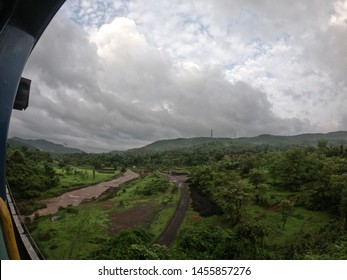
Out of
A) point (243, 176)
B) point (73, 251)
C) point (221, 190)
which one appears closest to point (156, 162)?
point (243, 176)

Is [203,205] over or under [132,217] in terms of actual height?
over

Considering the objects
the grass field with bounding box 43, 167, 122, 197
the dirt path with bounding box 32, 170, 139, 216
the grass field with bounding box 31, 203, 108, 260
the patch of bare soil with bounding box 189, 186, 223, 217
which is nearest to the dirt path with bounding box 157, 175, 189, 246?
the patch of bare soil with bounding box 189, 186, 223, 217

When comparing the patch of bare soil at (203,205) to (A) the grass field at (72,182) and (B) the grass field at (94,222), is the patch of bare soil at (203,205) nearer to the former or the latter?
(B) the grass field at (94,222)

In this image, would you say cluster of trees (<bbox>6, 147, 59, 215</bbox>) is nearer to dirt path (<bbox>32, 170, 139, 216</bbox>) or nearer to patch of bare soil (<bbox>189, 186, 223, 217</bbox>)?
dirt path (<bbox>32, 170, 139, 216</bbox>)

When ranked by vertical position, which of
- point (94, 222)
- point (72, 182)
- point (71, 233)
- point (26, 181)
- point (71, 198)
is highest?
point (26, 181)

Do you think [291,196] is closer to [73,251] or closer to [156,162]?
[73,251]

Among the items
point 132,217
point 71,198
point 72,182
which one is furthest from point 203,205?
point 72,182

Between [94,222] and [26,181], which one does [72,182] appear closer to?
[26,181]

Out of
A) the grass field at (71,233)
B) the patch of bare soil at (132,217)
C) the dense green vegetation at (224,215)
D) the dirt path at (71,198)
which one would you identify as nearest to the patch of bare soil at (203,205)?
the dense green vegetation at (224,215)
